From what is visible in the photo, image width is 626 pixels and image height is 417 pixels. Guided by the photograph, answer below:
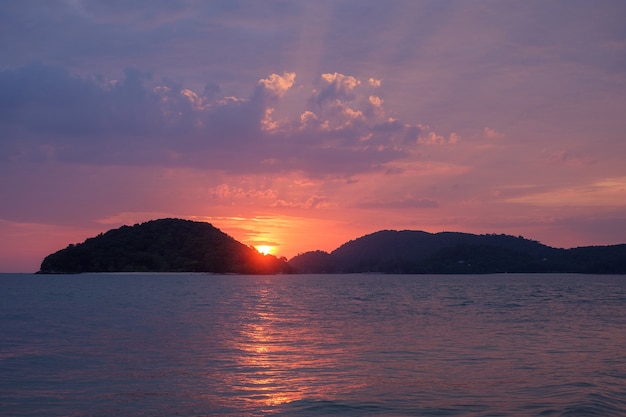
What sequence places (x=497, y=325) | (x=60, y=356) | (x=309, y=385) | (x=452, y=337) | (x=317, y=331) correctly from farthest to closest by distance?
1. (x=497, y=325)
2. (x=317, y=331)
3. (x=452, y=337)
4. (x=60, y=356)
5. (x=309, y=385)

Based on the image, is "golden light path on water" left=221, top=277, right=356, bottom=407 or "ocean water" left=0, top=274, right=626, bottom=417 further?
"golden light path on water" left=221, top=277, right=356, bottom=407

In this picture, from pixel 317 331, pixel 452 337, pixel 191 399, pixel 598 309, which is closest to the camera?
pixel 191 399

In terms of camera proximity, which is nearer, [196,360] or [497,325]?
[196,360]

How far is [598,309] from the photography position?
2857 inches

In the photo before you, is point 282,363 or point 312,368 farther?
point 282,363

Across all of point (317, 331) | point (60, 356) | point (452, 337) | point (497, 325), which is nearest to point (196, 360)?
point (60, 356)

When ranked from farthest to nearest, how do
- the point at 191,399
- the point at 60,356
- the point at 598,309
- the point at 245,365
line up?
the point at 598,309, the point at 60,356, the point at 245,365, the point at 191,399

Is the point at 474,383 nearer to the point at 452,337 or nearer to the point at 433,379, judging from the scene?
the point at 433,379

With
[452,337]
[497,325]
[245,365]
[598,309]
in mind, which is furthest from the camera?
[598,309]

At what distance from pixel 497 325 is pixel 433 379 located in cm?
2744

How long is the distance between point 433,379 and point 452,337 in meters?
16.4

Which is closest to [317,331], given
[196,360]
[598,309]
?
[196,360]

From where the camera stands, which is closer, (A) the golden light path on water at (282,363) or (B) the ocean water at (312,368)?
(B) the ocean water at (312,368)

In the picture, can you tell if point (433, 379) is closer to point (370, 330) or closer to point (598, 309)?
point (370, 330)
